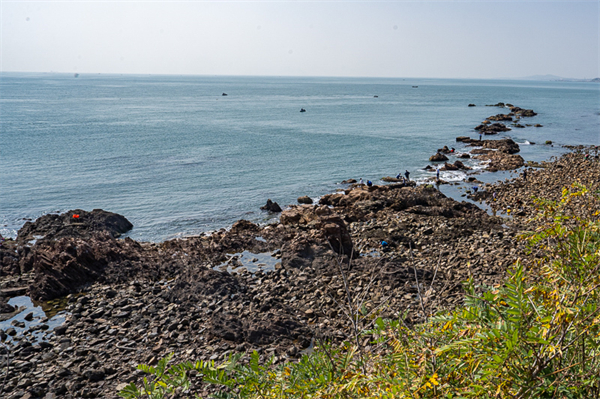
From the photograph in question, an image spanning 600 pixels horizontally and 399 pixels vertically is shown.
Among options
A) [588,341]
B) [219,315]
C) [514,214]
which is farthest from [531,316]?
[514,214]

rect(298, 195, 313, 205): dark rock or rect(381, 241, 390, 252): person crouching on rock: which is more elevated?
rect(298, 195, 313, 205): dark rock

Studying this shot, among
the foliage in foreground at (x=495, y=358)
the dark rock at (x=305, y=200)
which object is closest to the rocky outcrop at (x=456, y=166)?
the dark rock at (x=305, y=200)

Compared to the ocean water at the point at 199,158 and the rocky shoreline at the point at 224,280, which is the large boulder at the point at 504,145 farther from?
the rocky shoreline at the point at 224,280

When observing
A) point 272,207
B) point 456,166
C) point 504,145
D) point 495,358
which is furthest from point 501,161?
point 495,358

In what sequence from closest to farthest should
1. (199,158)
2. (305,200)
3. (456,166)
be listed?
(305,200), (456,166), (199,158)

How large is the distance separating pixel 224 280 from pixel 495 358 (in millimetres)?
16713

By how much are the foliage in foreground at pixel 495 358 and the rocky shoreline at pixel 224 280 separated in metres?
2.42

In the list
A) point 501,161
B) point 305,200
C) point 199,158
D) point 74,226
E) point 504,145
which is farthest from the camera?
point 504,145

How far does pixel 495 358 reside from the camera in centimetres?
367

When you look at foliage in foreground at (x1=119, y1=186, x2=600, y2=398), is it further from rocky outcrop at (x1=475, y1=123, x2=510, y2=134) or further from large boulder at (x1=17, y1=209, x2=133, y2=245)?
rocky outcrop at (x1=475, y1=123, x2=510, y2=134)

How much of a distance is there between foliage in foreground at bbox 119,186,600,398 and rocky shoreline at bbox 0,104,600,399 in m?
2.42

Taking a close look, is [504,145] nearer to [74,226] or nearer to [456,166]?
[456,166]

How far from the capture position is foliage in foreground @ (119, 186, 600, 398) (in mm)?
3938

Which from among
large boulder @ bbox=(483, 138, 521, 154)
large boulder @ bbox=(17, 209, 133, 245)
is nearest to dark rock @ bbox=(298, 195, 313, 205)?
large boulder @ bbox=(17, 209, 133, 245)
